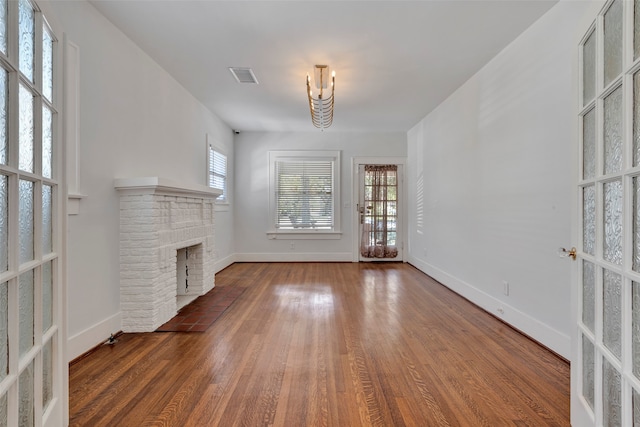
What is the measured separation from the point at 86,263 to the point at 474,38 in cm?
355

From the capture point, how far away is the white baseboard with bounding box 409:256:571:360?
7.33 ft

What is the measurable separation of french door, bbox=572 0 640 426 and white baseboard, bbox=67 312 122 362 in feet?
8.99

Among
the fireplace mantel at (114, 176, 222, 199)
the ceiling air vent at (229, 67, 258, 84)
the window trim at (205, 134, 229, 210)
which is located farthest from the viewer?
the window trim at (205, 134, 229, 210)

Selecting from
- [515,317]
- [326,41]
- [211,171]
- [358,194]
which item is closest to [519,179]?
[515,317]

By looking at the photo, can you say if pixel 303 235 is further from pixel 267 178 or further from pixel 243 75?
pixel 243 75

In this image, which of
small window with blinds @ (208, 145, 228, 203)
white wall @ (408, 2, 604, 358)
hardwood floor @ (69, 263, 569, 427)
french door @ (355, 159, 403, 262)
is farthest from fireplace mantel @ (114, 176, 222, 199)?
french door @ (355, 159, 403, 262)

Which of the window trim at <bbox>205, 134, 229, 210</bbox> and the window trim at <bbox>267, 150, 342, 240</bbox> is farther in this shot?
the window trim at <bbox>267, 150, 342, 240</bbox>

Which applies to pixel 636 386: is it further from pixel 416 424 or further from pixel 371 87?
pixel 371 87

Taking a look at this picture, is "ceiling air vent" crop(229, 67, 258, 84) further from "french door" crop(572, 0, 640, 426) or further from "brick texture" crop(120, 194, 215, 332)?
"french door" crop(572, 0, 640, 426)

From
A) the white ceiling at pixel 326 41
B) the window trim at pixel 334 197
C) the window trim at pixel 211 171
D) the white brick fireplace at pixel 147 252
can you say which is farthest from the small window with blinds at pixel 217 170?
the white brick fireplace at pixel 147 252

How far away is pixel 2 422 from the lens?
993mm

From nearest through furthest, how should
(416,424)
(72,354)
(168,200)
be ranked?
1. (416,424)
2. (72,354)
3. (168,200)

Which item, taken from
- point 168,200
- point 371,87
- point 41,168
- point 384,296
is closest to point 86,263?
point 168,200

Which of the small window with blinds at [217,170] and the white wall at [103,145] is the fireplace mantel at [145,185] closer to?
the white wall at [103,145]
